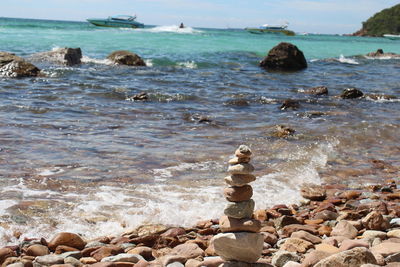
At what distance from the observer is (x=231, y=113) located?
46.0ft

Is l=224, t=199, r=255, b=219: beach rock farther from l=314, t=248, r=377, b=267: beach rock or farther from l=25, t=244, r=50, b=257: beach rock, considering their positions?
l=25, t=244, r=50, b=257: beach rock

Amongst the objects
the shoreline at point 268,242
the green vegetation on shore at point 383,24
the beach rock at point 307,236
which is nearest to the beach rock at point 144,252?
the shoreline at point 268,242

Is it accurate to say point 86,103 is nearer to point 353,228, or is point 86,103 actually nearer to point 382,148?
point 382,148

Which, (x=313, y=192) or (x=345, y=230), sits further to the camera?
(x=313, y=192)

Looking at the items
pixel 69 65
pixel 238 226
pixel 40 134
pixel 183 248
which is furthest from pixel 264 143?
pixel 69 65

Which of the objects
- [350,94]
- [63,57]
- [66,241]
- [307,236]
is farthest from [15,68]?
[307,236]

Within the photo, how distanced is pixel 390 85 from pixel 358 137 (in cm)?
1204

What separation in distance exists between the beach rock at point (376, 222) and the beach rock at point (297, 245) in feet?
3.46

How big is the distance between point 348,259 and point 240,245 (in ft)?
2.68

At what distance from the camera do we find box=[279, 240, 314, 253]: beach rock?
493 cm

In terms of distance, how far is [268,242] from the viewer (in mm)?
5293

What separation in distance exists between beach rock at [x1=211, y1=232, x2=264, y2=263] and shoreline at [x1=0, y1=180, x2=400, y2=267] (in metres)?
0.12

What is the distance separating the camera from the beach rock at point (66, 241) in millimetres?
5105

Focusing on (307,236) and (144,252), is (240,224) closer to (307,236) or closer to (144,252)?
(144,252)
